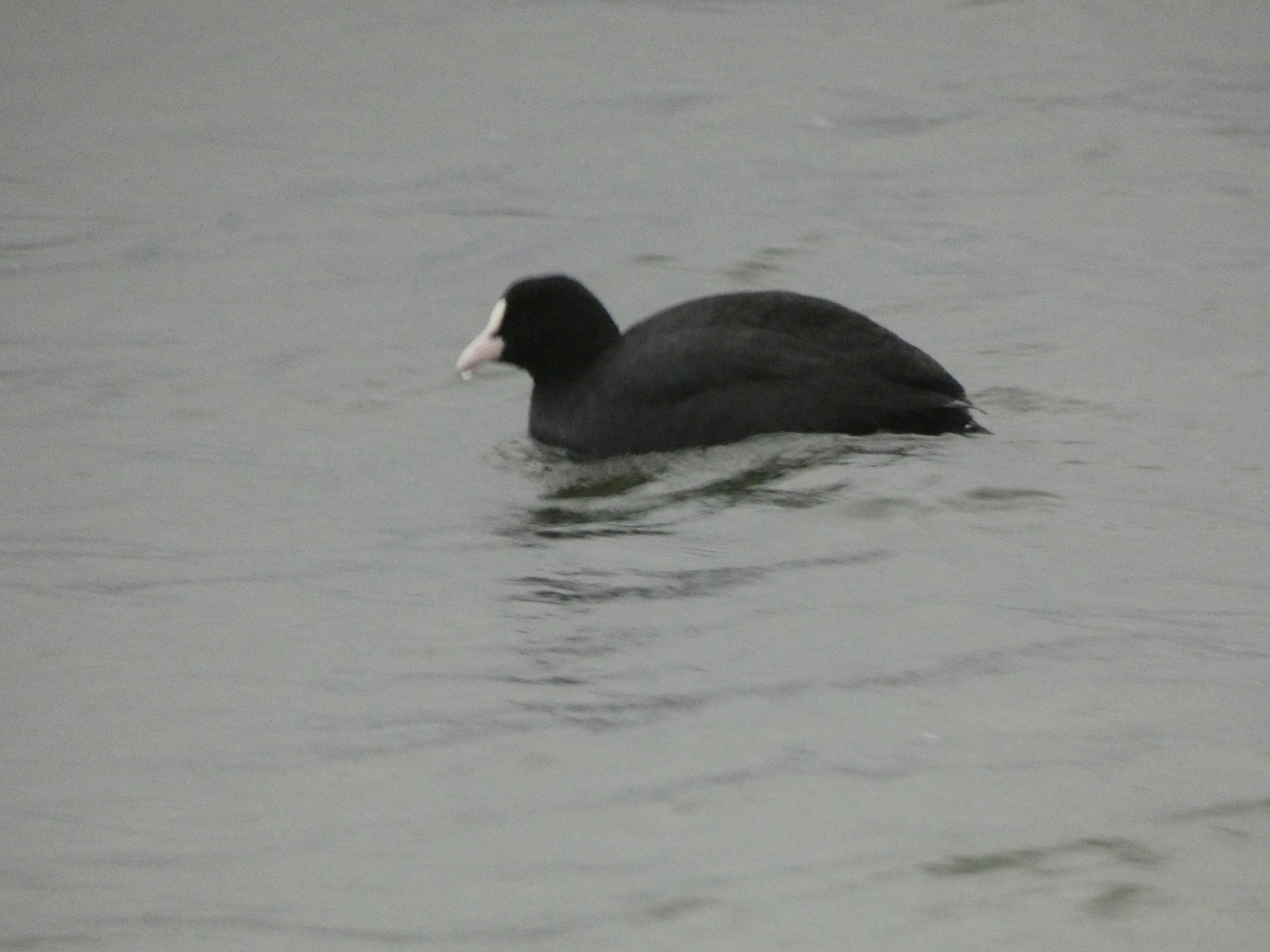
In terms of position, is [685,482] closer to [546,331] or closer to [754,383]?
[754,383]

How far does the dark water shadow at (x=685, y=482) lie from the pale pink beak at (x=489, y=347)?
0.49 metres

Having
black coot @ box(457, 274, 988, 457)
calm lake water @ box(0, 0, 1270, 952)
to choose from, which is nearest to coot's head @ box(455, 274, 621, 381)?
black coot @ box(457, 274, 988, 457)

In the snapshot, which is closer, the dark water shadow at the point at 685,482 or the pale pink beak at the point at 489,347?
the dark water shadow at the point at 685,482

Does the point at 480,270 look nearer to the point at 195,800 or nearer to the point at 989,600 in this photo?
the point at 989,600

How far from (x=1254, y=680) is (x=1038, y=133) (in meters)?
7.19

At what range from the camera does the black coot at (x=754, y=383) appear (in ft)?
22.5

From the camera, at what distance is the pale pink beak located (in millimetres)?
7465

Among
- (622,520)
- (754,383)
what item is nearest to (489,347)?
(754,383)

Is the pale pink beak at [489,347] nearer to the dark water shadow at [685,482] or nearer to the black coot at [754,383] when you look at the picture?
the black coot at [754,383]

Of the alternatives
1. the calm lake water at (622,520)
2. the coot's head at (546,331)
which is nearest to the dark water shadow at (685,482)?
the calm lake water at (622,520)

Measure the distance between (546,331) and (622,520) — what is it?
3.89 feet

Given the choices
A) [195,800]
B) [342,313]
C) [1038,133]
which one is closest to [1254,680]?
[195,800]

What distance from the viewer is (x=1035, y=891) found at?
3750 mm

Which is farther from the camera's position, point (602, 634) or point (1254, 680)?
point (602, 634)
